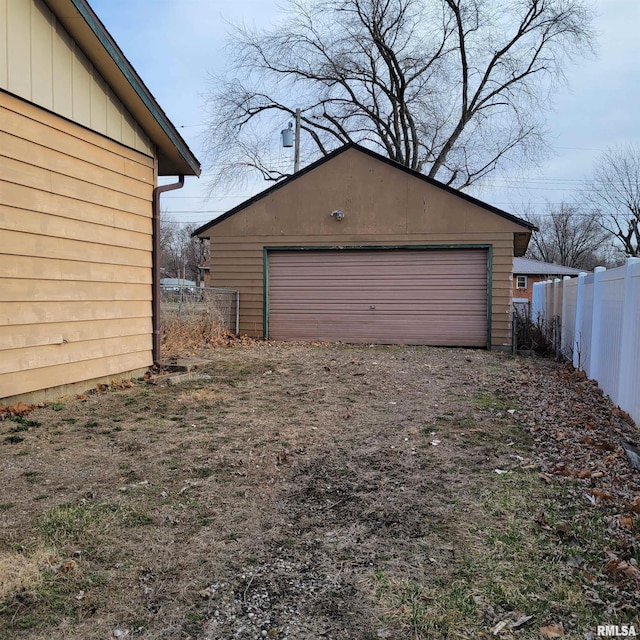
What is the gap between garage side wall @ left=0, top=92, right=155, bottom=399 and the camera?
4996 mm

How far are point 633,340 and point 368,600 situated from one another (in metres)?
4.16

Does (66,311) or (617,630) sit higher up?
(66,311)

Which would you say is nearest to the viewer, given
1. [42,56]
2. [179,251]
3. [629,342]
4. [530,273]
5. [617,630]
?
[617,630]

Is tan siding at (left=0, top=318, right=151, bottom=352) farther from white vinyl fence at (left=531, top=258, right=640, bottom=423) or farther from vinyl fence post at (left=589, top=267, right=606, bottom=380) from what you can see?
vinyl fence post at (left=589, top=267, right=606, bottom=380)

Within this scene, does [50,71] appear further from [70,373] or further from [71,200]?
[70,373]

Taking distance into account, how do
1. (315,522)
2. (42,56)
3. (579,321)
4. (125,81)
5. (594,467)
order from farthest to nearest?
(579,321) < (125,81) < (42,56) < (594,467) < (315,522)

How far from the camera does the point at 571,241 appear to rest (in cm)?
5197

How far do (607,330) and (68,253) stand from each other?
21.3ft

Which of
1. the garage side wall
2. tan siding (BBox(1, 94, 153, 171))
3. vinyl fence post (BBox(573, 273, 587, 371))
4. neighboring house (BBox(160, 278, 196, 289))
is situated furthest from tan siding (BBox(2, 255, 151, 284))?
vinyl fence post (BBox(573, 273, 587, 371))

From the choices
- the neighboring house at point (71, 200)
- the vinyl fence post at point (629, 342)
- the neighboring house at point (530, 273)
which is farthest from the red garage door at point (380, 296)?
the neighboring house at point (530, 273)

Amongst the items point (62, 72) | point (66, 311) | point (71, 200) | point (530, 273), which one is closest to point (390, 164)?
point (62, 72)

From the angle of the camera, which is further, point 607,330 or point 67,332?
point 607,330

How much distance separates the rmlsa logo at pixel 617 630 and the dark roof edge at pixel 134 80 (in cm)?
663

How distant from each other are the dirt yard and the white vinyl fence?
1.51ft
